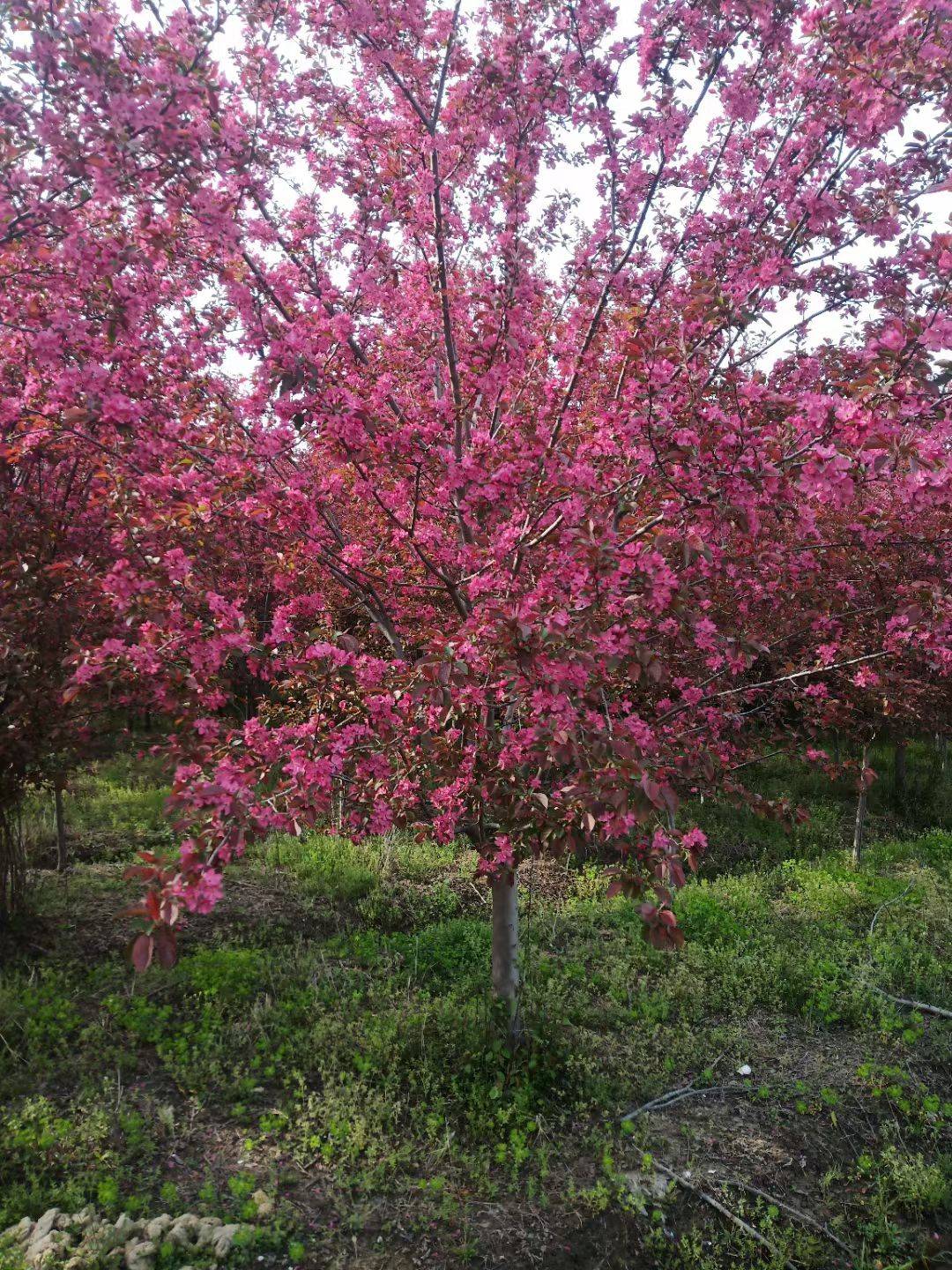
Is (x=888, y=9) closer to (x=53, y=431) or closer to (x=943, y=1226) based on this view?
(x=53, y=431)

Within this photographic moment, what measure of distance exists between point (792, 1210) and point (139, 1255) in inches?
93.7

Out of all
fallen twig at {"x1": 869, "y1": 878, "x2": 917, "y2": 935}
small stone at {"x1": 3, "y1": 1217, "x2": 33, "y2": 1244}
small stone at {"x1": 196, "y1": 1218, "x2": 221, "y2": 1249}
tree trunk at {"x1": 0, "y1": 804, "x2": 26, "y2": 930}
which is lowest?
small stone at {"x1": 196, "y1": 1218, "x2": 221, "y2": 1249}

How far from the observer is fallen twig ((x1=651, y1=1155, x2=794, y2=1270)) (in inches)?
114

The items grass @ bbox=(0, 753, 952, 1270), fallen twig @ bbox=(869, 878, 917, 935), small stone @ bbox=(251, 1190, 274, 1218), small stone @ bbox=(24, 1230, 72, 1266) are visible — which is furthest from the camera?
fallen twig @ bbox=(869, 878, 917, 935)

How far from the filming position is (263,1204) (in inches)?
113

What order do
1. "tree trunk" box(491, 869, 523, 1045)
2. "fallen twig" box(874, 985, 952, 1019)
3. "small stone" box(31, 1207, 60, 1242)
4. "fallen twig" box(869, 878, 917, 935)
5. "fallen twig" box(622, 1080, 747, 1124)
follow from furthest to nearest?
"fallen twig" box(869, 878, 917, 935)
"fallen twig" box(874, 985, 952, 1019)
"tree trunk" box(491, 869, 523, 1045)
"fallen twig" box(622, 1080, 747, 1124)
"small stone" box(31, 1207, 60, 1242)

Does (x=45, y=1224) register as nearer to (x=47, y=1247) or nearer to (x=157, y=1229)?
(x=47, y=1247)

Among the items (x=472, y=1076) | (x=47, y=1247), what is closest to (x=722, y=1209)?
(x=472, y=1076)

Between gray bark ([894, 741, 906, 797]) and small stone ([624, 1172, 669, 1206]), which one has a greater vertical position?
gray bark ([894, 741, 906, 797])

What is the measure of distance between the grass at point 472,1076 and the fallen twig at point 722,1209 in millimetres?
40

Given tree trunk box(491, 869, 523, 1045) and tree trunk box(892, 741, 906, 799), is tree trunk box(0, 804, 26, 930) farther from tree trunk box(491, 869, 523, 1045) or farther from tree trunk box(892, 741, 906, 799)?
tree trunk box(892, 741, 906, 799)

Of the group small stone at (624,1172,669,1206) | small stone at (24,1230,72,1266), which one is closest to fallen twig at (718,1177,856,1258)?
small stone at (624,1172,669,1206)

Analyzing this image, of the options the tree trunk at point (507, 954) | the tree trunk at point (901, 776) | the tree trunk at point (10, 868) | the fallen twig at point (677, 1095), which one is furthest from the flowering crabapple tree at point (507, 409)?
the tree trunk at point (901, 776)

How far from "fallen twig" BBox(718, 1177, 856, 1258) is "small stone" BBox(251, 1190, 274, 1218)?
177 cm
